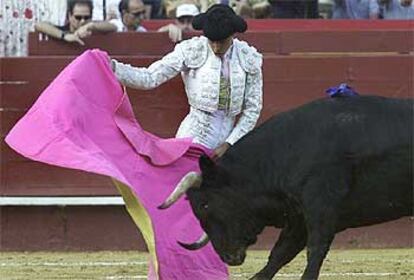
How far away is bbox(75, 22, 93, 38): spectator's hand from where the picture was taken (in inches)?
334

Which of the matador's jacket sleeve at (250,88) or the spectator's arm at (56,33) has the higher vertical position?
the matador's jacket sleeve at (250,88)

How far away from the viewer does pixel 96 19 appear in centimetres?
875

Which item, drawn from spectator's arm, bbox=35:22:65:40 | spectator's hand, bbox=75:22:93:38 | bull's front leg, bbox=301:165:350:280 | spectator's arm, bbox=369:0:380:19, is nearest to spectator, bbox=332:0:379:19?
spectator's arm, bbox=369:0:380:19

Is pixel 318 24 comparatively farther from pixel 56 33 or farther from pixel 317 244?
pixel 317 244

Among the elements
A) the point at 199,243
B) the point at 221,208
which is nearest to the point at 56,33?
the point at 199,243

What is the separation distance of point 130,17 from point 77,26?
14.7 inches

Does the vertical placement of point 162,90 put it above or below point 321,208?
below

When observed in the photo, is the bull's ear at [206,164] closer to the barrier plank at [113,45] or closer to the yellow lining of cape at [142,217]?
the yellow lining of cape at [142,217]

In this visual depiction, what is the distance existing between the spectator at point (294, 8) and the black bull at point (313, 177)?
11.9 feet

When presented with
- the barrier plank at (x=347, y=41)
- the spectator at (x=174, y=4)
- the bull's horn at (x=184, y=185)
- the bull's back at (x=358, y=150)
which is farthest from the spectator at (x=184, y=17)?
the bull's back at (x=358, y=150)

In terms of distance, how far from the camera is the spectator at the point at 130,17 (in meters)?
8.77

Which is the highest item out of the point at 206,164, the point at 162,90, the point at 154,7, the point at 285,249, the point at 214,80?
the point at 214,80

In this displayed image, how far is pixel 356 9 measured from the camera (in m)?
9.37

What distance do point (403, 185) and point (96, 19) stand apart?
11.8 feet
